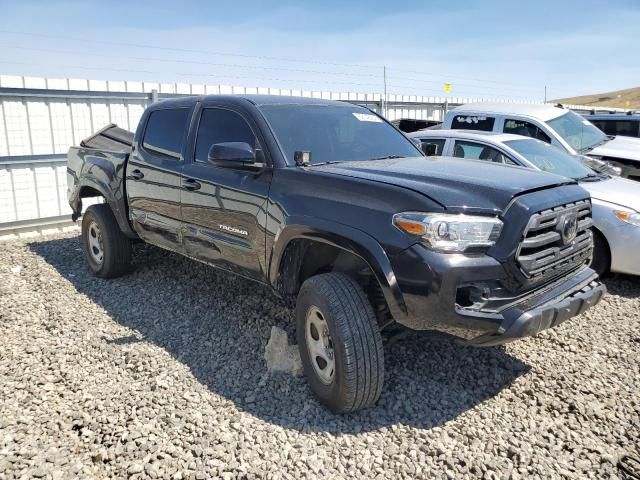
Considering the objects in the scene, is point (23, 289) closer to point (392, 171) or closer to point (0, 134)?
point (0, 134)

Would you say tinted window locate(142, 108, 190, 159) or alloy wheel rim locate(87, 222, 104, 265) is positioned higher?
tinted window locate(142, 108, 190, 159)

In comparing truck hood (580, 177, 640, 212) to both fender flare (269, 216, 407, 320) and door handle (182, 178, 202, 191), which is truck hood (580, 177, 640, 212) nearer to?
fender flare (269, 216, 407, 320)

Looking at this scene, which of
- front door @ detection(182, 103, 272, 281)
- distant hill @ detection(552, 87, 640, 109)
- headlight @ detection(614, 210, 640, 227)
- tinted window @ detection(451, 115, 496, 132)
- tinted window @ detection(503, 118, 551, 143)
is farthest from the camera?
distant hill @ detection(552, 87, 640, 109)

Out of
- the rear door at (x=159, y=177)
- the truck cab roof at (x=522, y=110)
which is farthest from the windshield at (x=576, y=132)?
the rear door at (x=159, y=177)

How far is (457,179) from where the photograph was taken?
10.3 feet

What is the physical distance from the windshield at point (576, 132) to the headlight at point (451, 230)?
5.73 m

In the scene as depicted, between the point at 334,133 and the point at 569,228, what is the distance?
184 cm

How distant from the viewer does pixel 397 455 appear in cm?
287

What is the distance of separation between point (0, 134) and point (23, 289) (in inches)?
132

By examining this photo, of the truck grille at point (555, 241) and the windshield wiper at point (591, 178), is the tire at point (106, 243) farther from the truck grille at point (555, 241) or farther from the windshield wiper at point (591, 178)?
the windshield wiper at point (591, 178)

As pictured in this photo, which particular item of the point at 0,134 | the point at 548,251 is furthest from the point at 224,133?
the point at 0,134

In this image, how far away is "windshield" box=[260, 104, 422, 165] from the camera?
153 inches

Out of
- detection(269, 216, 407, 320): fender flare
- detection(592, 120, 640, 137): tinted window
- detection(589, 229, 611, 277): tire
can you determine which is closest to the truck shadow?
detection(269, 216, 407, 320): fender flare

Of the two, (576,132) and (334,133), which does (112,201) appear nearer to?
(334,133)
